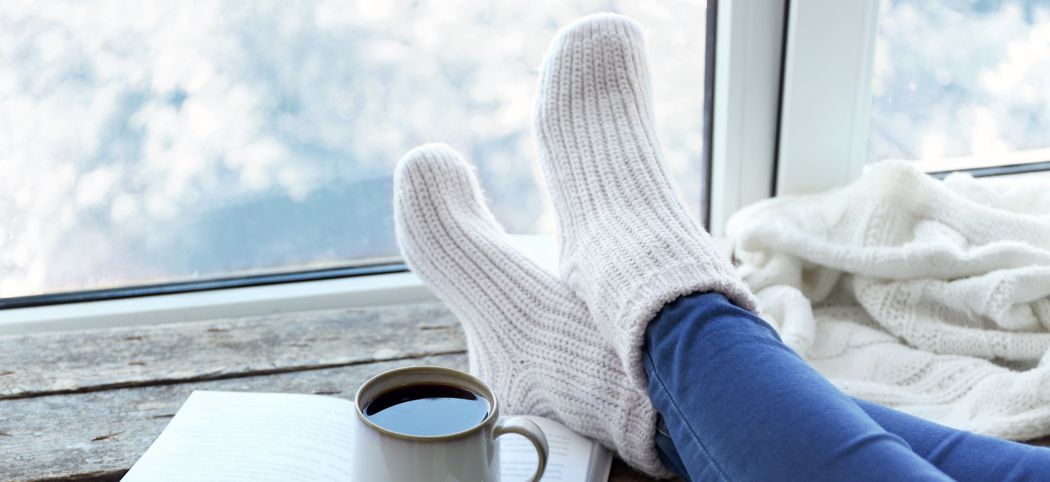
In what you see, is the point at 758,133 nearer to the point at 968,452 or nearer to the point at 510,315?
the point at 510,315

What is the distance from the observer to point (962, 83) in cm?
106

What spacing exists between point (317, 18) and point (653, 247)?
18.3 inches

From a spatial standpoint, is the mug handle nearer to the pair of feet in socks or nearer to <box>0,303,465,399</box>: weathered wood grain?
the pair of feet in socks

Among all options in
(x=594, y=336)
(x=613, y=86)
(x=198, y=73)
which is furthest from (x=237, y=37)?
(x=594, y=336)

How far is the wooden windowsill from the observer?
0.77 metres

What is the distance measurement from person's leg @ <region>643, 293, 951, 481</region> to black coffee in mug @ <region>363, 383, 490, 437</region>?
140 mm

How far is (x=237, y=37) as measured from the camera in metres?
0.95

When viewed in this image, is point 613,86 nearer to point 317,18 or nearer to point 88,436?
point 317,18

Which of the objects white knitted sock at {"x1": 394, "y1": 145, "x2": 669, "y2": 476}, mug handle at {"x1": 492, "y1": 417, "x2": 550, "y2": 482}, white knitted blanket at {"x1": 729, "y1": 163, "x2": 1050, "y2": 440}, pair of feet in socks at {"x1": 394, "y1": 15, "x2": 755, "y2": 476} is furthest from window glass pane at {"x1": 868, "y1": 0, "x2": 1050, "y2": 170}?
mug handle at {"x1": 492, "y1": 417, "x2": 550, "y2": 482}

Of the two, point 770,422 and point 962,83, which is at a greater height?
point 962,83

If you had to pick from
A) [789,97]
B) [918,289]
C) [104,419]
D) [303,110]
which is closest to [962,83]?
[789,97]

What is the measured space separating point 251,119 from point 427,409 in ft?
1.79

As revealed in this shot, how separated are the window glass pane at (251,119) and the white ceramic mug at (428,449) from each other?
0.51 metres

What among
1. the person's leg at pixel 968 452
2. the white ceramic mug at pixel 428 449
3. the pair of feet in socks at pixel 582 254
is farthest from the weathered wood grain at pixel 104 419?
the person's leg at pixel 968 452
